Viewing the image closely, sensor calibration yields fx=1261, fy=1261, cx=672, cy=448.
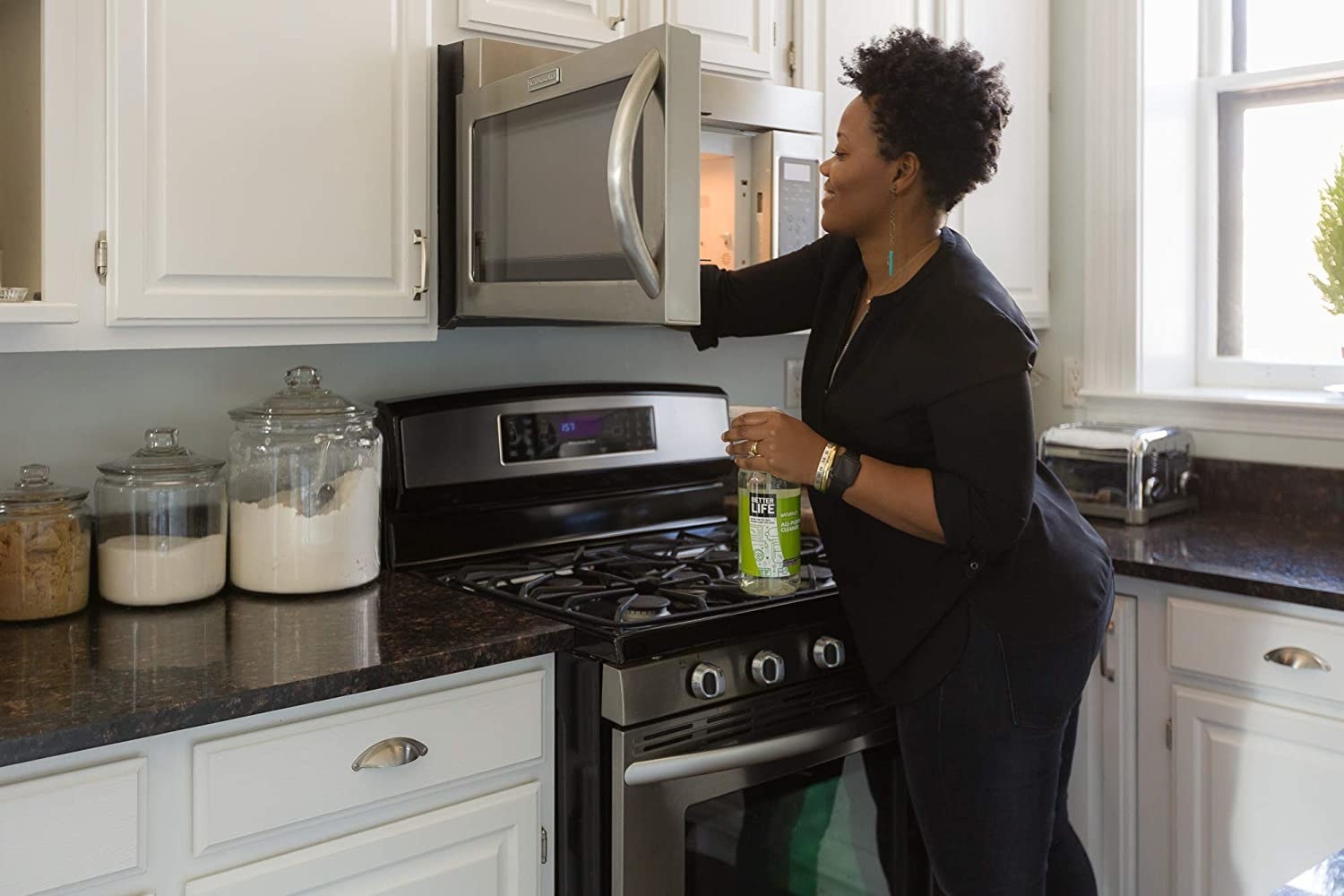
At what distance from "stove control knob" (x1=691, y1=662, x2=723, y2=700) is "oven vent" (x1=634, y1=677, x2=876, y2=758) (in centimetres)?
3

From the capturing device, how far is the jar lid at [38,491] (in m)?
1.61

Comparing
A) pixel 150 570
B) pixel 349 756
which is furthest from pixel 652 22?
pixel 349 756

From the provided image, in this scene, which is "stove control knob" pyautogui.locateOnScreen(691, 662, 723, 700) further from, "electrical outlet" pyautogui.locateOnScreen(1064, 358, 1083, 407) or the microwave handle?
"electrical outlet" pyautogui.locateOnScreen(1064, 358, 1083, 407)

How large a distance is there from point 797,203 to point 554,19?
0.48 meters

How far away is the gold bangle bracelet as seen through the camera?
5.14 ft

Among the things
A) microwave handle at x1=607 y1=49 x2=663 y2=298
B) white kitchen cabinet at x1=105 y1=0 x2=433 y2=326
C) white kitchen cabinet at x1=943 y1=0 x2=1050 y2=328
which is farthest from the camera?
white kitchen cabinet at x1=943 y1=0 x2=1050 y2=328

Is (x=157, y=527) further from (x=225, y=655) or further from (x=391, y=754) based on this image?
(x=391, y=754)

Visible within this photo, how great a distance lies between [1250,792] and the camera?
202 cm

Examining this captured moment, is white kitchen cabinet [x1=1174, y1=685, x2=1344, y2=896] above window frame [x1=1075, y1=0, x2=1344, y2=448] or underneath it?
underneath

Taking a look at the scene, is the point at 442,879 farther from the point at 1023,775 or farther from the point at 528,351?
the point at 528,351

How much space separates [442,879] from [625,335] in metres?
1.15

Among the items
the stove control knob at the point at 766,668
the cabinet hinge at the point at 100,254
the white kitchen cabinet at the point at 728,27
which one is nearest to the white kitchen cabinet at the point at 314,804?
the stove control knob at the point at 766,668

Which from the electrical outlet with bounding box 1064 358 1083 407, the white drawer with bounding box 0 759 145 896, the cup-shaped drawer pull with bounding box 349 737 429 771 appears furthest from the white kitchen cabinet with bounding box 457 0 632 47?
the electrical outlet with bounding box 1064 358 1083 407

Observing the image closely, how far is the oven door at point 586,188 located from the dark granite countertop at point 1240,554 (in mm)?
1022
